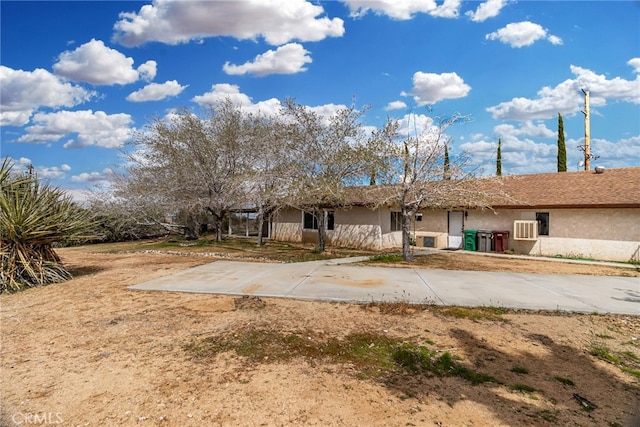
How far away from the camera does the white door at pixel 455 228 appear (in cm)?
1816

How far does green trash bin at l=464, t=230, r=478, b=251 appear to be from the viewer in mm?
17297

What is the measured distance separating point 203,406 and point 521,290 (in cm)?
742

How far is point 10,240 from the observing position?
8453mm

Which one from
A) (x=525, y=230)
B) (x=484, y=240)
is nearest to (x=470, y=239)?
(x=484, y=240)

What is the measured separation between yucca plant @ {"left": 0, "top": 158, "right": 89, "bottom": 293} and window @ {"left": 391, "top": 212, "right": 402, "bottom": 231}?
46.1 feet

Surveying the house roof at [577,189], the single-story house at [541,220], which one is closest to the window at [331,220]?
the single-story house at [541,220]

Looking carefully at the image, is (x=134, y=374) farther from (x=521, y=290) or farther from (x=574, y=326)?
(x=521, y=290)

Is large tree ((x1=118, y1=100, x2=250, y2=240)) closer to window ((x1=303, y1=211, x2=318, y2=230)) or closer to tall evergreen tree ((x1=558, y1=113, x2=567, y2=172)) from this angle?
window ((x1=303, y1=211, x2=318, y2=230))

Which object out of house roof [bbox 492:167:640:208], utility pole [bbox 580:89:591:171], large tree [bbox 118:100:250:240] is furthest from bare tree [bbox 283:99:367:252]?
utility pole [bbox 580:89:591:171]

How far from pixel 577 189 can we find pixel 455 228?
541cm

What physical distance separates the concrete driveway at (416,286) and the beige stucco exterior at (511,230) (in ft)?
17.6

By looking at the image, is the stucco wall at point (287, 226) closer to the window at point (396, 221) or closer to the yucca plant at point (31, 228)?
the window at point (396, 221)

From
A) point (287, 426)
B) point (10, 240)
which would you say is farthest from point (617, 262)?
point (10, 240)

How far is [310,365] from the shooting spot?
4.40m
